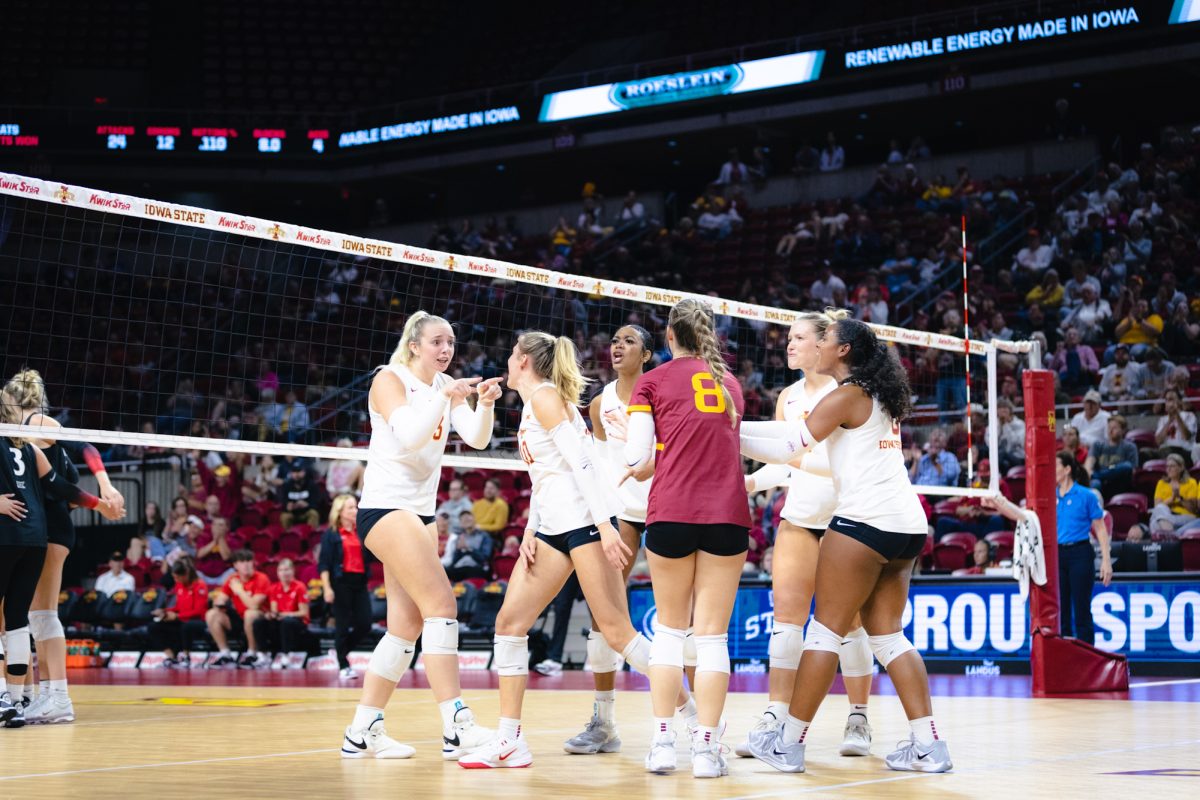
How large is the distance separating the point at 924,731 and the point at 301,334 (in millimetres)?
19032

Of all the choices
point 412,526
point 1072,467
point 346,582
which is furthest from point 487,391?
point 346,582

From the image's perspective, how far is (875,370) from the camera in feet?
18.4

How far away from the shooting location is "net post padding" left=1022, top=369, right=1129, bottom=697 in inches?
374

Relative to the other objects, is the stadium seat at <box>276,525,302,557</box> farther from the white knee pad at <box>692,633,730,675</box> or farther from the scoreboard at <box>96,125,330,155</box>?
the scoreboard at <box>96,125,330,155</box>

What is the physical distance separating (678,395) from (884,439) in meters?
0.88

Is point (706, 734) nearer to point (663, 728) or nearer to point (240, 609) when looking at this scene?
point (663, 728)

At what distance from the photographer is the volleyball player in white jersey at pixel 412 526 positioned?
596cm

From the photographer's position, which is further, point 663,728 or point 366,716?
point 366,716

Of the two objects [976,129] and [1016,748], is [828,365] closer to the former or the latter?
[1016,748]

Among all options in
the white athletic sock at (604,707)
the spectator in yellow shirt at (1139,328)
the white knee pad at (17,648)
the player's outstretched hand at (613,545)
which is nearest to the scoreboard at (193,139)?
the spectator in yellow shirt at (1139,328)

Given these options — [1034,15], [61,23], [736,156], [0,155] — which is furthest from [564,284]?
[61,23]

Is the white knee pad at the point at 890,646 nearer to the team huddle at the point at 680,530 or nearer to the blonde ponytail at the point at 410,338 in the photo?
the team huddle at the point at 680,530

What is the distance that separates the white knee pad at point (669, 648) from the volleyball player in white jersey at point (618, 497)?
20.2 inches

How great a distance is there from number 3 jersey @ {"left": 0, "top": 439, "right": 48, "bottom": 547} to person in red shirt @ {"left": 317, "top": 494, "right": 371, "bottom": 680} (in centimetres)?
492
